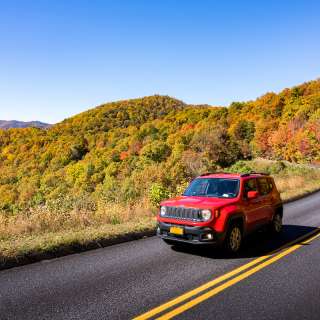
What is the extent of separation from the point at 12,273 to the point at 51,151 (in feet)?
377

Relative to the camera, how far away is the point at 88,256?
784 centimetres

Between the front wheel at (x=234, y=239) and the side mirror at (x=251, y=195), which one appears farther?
the side mirror at (x=251, y=195)

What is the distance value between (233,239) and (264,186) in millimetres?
2468

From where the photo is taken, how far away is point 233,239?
8.24 metres

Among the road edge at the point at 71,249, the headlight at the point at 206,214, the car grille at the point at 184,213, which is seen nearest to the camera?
the road edge at the point at 71,249

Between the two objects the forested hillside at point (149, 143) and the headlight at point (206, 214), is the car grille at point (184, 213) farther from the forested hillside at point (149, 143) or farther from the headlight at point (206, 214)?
the forested hillside at point (149, 143)

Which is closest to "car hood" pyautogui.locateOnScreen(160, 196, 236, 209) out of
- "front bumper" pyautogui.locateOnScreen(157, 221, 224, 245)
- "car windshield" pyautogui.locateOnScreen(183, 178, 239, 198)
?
"car windshield" pyautogui.locateOnScreen(183, 178, 239, 198)

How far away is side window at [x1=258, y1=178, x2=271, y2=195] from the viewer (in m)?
9.83

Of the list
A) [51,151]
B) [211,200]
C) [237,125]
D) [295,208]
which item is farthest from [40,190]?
[211,200]

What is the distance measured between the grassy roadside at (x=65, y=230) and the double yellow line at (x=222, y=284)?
3607 millimetres

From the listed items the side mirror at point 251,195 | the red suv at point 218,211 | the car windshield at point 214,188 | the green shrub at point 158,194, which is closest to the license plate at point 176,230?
the red suv at point 218,211

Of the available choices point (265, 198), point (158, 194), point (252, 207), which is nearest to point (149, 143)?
point (158, 194)

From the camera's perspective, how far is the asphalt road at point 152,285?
4895 millimetres

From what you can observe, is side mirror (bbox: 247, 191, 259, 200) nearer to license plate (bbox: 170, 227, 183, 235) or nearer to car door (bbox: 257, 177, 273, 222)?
car door (bbox: 257, 177, 273, 222)
